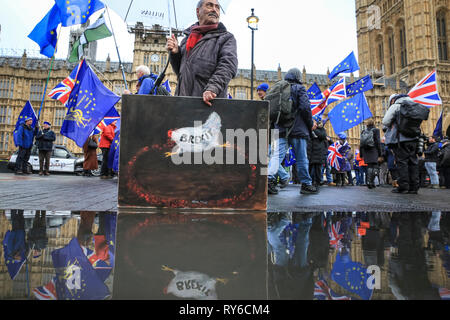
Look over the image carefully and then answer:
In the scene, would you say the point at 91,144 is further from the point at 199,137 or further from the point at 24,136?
the point at 199,137

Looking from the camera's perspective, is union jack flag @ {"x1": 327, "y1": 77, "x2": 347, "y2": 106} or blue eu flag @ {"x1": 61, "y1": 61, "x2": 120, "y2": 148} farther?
union jack flag @ {"x1": 327, "y1": 77, "x2": 347, "y2": 106}

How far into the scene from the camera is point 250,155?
74.9 inches

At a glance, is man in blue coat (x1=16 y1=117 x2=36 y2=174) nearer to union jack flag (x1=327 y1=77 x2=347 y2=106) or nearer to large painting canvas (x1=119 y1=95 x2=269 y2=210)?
large painting canvas (x1=119 y1=95 x2=269 y2=210)

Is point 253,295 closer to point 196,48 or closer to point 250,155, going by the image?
point 250,155

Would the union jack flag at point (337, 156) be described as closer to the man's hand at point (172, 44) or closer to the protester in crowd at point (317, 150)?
the protester in crowd at point (317, 150)

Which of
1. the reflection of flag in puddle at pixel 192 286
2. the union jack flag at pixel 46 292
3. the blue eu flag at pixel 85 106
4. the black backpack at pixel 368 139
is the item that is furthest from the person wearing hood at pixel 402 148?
the blue eu flag at pixel 85 106

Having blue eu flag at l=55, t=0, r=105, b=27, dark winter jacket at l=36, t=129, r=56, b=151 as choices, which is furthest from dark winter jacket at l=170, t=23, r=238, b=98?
dark winter jacket at l=36, t=129, r=56, b=151

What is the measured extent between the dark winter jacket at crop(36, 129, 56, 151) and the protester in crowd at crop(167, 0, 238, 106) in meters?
7.83

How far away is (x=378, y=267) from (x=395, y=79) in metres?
41.9

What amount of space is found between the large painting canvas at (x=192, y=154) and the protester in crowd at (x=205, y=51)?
0.50m

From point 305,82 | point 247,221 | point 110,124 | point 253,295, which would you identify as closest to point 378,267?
point 253,295

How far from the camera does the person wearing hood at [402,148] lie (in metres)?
4.06

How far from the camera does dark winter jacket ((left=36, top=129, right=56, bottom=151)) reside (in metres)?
8.53

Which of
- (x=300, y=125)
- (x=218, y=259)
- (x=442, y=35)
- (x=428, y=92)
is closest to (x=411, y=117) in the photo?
(x=300, y=125)
